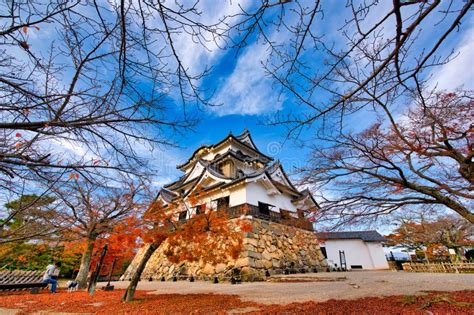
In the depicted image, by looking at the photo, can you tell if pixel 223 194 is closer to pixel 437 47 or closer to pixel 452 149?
pixel 452 149

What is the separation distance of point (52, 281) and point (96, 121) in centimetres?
943

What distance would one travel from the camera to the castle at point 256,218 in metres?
11.3

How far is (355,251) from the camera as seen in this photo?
2431 cm

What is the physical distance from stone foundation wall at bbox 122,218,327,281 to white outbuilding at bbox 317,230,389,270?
378 inches

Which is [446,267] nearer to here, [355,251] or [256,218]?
[256,218]

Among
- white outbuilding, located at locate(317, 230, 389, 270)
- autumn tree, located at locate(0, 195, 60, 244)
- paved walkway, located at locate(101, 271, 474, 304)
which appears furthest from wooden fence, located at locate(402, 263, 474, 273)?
autumn tree, located at locate(0, 195, 60, 244)

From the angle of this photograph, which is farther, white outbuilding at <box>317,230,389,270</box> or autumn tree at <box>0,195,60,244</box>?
white outbuilding at <box>317,230,389,270</box>

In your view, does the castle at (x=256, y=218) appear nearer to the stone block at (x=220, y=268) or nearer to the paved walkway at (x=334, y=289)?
the stone block at (x=220, y=268)

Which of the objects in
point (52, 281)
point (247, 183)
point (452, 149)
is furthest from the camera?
point (247, 183)

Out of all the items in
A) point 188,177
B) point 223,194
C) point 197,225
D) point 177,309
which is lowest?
point 177,309

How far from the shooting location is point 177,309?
421 cm

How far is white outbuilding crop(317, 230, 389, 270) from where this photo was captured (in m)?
23.7

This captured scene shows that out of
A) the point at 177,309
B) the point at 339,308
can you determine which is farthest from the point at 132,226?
the point at 339,308

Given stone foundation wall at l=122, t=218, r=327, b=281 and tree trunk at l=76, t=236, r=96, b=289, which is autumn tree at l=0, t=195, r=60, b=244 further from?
stone foundation wall at l=122, t=218, r=327, b=281
